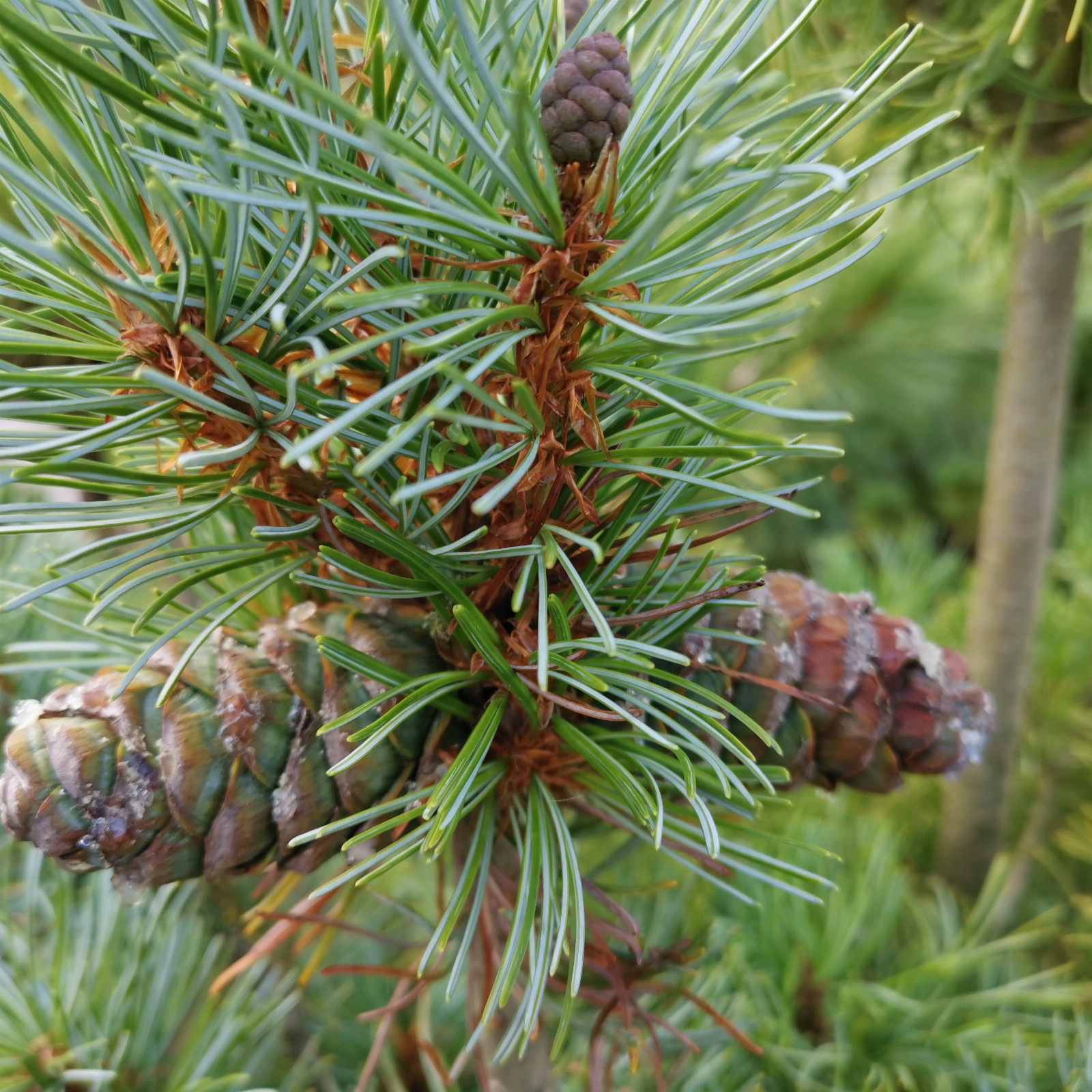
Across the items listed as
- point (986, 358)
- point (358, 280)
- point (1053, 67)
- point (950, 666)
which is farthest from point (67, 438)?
point (986, 358)

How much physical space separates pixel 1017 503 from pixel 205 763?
0.39m

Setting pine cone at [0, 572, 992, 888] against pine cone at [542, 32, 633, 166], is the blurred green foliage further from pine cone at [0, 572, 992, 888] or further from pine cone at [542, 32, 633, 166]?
pine cone at [542, 32, 633, 166]

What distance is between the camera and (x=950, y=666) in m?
0.26

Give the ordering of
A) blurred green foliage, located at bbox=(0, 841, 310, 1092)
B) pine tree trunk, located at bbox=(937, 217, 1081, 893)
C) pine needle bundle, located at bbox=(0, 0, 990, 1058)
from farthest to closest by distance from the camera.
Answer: pine tree trunk, located at bbox=(937, 217, 1081, 893)
blurred green foliage, located at bbox=(0, 841, 310, 1092)
pine needle bundle, located at bbox=(0, 0, 990, 1058)

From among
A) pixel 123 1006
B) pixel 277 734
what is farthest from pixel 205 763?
pixel 123 1006

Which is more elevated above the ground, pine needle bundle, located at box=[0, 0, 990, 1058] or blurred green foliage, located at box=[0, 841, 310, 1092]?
pine needle bundle, located at box=[0, 0, 990, 1058]

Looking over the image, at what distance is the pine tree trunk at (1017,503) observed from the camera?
1.32ft

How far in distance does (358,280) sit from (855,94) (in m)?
0.11

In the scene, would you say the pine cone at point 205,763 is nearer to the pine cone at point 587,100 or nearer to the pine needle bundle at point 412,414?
the pine needle bundle at point 412,414

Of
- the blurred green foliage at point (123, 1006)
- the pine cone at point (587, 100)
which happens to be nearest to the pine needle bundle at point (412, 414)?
the pine cone at point (587, 100)

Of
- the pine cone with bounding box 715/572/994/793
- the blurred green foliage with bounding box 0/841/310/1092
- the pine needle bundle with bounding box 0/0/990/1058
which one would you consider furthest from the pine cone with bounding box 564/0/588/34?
the blurred green foliage with bounding box 0/841/310/1092

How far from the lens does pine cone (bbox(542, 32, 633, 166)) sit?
160 millimetres

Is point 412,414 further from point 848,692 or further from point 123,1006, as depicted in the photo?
point 123,1006

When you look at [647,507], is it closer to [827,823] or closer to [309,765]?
[309,765]
